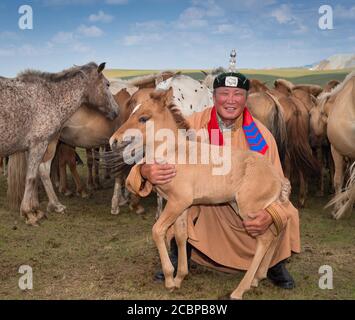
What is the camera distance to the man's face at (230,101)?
3.68 meters

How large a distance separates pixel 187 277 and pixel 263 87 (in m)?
4.34

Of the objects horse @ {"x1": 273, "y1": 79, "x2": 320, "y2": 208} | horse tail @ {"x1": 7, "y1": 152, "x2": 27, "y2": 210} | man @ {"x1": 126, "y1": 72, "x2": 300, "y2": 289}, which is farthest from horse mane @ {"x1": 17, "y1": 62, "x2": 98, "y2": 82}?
horse @ {"x1": 273, "y1": 79, "x2": 320, "y2": 208}

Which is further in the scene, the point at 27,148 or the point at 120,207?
the point at 120,207

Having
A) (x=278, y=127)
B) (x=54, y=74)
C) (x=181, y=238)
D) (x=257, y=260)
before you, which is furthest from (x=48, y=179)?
(x=257, y=260)

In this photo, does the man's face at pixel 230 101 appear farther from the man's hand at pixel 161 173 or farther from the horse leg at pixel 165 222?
the horse leg at pixel 165 222

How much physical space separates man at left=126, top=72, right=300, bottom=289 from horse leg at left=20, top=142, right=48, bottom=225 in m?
2.71

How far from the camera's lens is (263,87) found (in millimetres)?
7566

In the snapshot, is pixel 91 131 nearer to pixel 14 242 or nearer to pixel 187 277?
pixel 14 242

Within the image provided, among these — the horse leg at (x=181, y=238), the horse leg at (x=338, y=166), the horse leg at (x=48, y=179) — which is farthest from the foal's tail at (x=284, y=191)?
the horse leg at (x=48, y=179)

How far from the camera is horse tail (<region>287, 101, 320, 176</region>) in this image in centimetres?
704

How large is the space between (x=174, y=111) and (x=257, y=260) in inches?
52.5

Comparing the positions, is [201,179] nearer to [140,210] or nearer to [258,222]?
[258,222]

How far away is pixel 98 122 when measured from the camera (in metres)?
7.32
